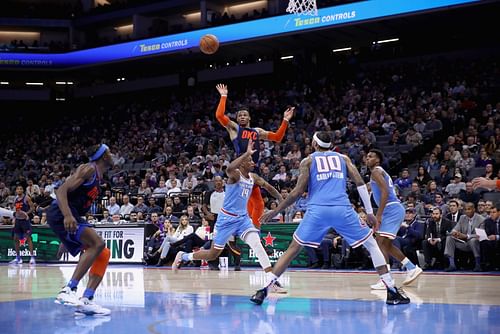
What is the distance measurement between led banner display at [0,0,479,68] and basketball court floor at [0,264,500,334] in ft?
44.5

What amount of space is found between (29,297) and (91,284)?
1.92m

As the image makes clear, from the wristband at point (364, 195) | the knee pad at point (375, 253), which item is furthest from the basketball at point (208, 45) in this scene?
the knee pad at point (375, 253)

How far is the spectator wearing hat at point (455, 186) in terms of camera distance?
16.1 metres

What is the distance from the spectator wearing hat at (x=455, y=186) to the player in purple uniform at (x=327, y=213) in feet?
28.8

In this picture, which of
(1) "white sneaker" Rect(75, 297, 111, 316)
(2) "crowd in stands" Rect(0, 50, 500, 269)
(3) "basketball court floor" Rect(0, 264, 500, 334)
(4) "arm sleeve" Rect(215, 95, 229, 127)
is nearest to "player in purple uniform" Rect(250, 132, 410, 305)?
(3) "basketball court floor" Rect(0, 264, 500, 334)

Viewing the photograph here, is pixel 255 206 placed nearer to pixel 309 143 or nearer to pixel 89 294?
pixel 89 294

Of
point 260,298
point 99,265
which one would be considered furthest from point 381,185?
point 99,265

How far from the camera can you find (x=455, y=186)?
1619 centimetres

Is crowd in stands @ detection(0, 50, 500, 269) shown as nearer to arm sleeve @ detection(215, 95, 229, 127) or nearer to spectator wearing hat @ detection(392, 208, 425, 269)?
spectator wearing hat @ detection(392, 208, 425, 269)

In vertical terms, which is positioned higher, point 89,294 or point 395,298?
point 89,294

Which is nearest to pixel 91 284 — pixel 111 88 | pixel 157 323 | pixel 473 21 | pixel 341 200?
pixel 157 323

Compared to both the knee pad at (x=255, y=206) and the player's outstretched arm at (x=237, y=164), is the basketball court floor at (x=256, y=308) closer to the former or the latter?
the knee pad at (x=255, y=206)

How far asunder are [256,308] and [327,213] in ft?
4.41

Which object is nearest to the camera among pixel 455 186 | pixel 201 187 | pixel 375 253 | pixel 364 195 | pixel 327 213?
pixel 327 213
